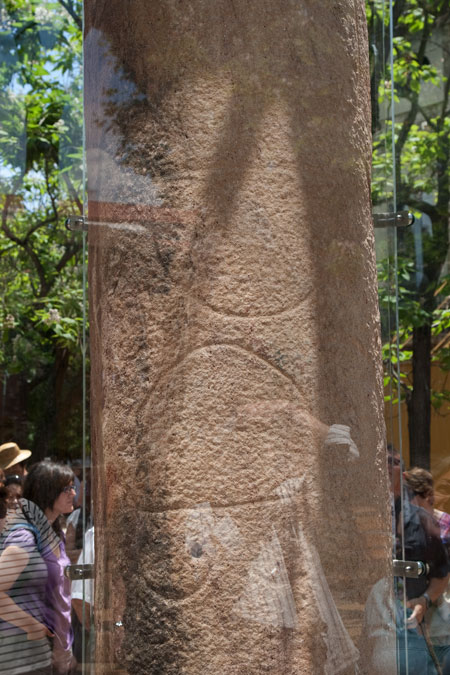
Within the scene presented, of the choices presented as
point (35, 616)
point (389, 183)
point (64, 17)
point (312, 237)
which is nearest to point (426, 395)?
point (389, 183)

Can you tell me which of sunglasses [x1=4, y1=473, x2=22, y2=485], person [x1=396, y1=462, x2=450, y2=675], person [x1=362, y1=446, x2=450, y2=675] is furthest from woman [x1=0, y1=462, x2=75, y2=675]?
person [x1=396, y1=462, x2=450, y2=675]

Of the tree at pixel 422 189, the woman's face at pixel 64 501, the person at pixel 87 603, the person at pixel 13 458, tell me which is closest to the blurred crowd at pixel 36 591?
the woman's face at pixel 64 501

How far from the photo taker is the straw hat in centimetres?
363

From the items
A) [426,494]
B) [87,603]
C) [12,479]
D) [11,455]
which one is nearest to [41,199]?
[11,455]

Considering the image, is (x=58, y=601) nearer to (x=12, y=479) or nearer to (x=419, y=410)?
(x=12, y=479)

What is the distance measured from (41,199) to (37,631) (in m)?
2.45

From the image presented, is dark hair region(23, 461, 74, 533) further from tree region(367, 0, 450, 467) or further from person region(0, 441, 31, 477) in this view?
tree region(367, 0, 450, 467)

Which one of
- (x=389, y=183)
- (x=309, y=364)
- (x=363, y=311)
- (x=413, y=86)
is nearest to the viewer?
(x=309, y=364)

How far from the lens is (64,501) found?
3.26 metres

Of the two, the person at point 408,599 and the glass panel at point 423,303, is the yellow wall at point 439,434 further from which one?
the person at point 408,599

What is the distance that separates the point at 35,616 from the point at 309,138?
1.93 m

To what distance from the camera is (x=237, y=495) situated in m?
1.71

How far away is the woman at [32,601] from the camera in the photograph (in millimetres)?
2822

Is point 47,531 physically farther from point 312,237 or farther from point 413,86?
point 413,86
